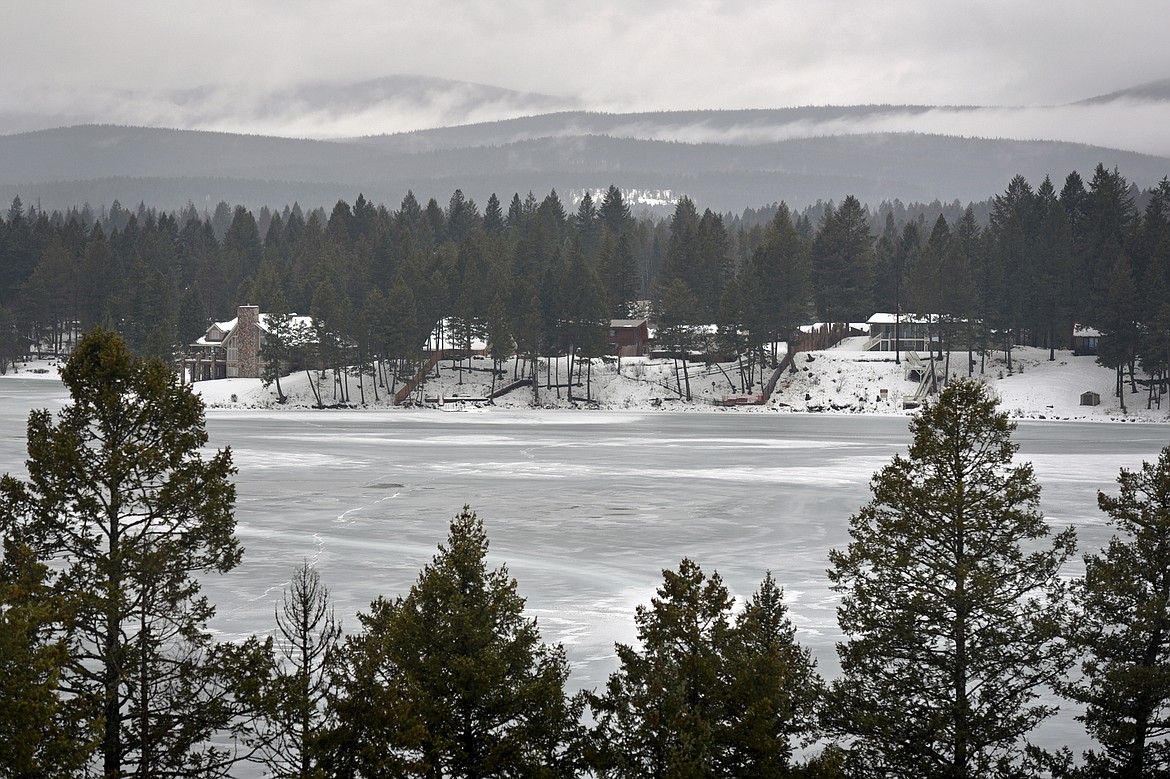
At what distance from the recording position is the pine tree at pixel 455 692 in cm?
1428

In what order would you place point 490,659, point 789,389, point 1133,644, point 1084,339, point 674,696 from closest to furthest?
point 674,696
point 490,659
point 1133,644
point 789,389
point 1084,339

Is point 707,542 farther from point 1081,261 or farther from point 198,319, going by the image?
point 198,319

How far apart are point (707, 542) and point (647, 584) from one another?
6875mm

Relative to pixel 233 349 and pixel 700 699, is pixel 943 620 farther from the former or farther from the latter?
pixel 233 349

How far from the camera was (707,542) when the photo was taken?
126ft

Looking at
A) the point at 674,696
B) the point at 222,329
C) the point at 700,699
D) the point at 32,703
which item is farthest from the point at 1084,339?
the point at 32,703

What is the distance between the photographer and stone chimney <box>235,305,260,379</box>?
128m

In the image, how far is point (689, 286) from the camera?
129125 millimetres

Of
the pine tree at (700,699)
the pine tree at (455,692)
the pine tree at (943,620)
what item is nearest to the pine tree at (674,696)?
the pine tree at (700,699)

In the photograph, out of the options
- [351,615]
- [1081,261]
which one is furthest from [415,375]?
[351,615]

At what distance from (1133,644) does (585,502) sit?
30.3 metres

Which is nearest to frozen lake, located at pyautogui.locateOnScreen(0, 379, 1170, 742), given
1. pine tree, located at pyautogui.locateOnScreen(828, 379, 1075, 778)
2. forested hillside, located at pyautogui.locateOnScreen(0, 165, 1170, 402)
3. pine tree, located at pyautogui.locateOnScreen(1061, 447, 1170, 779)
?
pine tree, located at pyautogui.locateOnScreen(1061, 447, 1170, 779)

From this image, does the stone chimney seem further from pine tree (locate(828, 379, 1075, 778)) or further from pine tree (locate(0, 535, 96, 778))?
pine tree (locate(0, 535, 96, 778))

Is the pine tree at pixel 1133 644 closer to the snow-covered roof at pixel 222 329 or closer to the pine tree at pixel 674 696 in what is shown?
the pine tree at pixel 674 696
